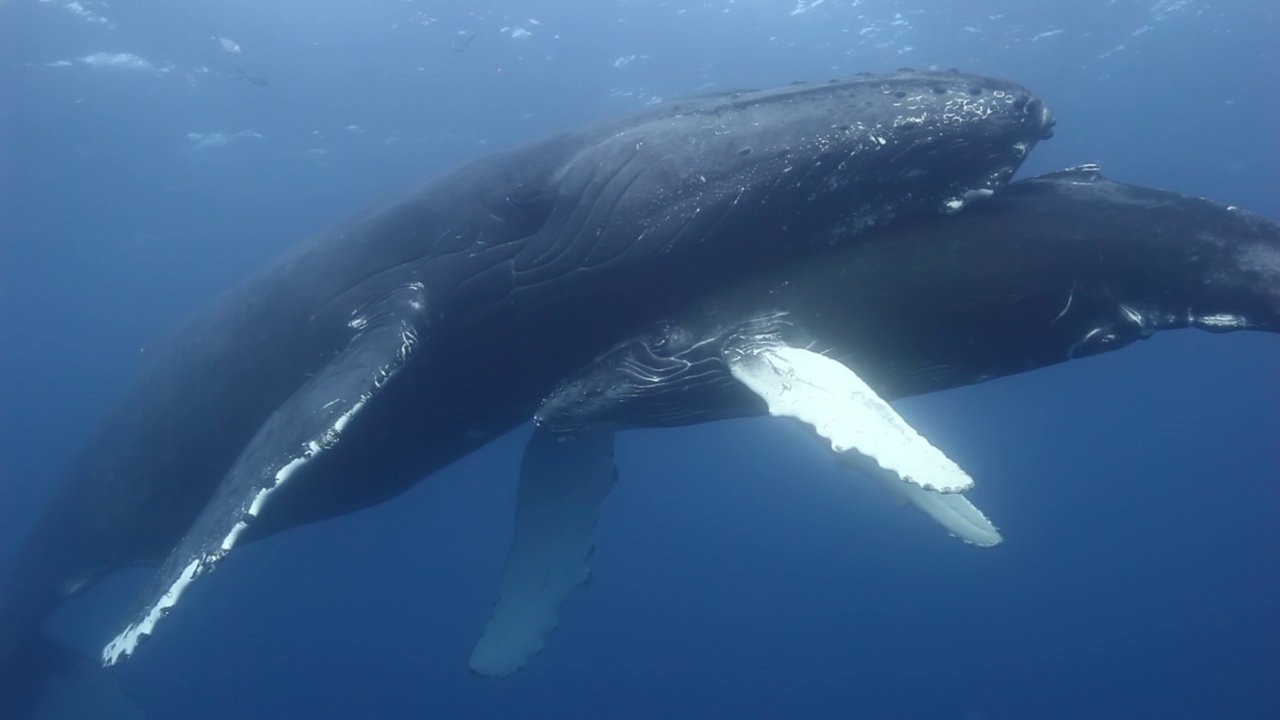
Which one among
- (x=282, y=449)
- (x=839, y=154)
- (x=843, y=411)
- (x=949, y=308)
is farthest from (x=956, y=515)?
(x=282, y=449)

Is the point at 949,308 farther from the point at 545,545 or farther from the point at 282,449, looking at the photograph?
the point at 545,545

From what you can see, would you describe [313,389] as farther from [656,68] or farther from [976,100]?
[656,68]

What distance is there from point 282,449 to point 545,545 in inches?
159

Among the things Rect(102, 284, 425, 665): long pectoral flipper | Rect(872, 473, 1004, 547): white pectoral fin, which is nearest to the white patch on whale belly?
Rect(102, 284, 425, 665): long pectoral flipper

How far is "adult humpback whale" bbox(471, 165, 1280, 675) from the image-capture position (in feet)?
17.1

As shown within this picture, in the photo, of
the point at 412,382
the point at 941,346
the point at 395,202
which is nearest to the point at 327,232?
the point at 395,202

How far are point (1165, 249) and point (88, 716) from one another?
574 inches

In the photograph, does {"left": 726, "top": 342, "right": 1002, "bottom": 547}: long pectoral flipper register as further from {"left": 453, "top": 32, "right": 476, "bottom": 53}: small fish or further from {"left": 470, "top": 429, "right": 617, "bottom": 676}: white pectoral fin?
{"left": 453, "top": 32, "right": 476, "bottom": 53}: small fish

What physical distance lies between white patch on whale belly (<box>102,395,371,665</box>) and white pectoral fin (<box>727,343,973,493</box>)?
9.54 ft

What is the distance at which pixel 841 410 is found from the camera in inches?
192

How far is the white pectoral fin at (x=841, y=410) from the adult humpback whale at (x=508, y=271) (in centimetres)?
83

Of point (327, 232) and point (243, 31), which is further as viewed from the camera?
point (243, 31)

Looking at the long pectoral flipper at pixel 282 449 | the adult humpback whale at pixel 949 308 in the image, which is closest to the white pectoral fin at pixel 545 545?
the adult humpback whale at pixel 949 308

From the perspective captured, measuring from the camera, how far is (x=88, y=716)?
1179 centimetres
